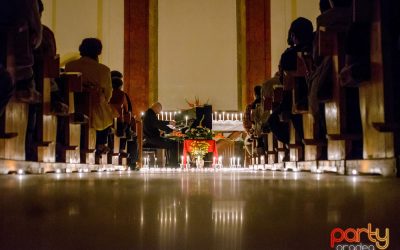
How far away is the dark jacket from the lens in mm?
8930

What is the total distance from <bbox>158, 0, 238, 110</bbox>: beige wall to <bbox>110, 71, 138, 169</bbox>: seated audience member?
4.88 meters

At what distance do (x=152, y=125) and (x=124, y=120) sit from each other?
2.06 metres

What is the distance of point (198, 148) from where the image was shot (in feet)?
29.3

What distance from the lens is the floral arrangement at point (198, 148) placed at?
8914mm

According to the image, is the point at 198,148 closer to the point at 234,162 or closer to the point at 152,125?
the point at 152,125

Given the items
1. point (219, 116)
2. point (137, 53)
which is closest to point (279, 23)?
point (219, 116)

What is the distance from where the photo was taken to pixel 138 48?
1257 cm

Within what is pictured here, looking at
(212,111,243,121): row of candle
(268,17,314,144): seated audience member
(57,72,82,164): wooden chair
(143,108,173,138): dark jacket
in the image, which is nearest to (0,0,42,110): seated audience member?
(57,72,82,164): wooden chair

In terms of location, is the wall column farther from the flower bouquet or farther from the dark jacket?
the flower bouquet

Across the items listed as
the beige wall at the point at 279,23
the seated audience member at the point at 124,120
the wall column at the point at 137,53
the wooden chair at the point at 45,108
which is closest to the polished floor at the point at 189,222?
the wooden chair at the point at 45,108

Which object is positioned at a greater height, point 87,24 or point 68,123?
point 87,24

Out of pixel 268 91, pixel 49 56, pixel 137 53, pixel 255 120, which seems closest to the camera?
pixel 49 56

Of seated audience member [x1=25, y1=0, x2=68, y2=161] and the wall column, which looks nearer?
seated audience member [x1=25, y1=0, x2=68, y2=161]

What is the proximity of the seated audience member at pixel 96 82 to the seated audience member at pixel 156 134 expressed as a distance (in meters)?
2.97
